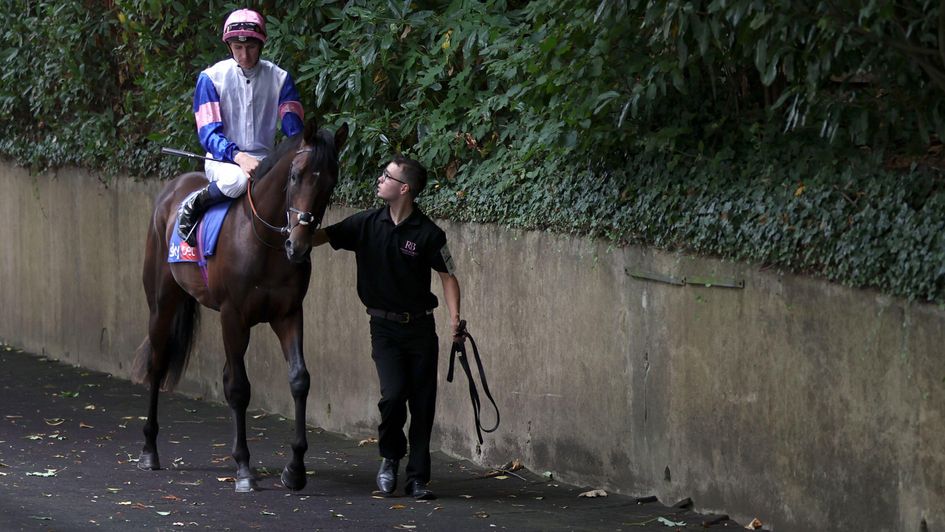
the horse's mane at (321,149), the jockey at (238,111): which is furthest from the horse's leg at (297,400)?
the horse's mane at (321,149)

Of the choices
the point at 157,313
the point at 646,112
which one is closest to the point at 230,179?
the point at 157,313

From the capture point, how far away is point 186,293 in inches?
419

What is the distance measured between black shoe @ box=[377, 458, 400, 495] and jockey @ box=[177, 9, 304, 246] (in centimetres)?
196

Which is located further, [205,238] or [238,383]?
[205,238]

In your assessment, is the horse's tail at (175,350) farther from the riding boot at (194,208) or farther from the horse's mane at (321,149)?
the horse's mane at (321,149)

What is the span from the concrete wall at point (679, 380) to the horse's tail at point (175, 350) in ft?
4.36

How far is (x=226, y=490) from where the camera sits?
927 centimetres

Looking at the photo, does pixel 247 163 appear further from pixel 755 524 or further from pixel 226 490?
pixel 755 524

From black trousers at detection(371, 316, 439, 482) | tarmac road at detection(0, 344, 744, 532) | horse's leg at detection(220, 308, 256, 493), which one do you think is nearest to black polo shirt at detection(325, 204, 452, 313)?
black trousers at detection(371, 316, 439, 482)

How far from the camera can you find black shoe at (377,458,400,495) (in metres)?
9.09

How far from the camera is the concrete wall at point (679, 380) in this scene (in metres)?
7.11

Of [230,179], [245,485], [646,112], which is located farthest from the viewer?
[230,179]

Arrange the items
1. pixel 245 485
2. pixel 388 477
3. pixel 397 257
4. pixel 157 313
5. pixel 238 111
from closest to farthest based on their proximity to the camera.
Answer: pixel 397 257
pixel 388 477
pixel 245 485
pixel 238 111
pixel 157 313

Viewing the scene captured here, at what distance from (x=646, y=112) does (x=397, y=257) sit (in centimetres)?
169
